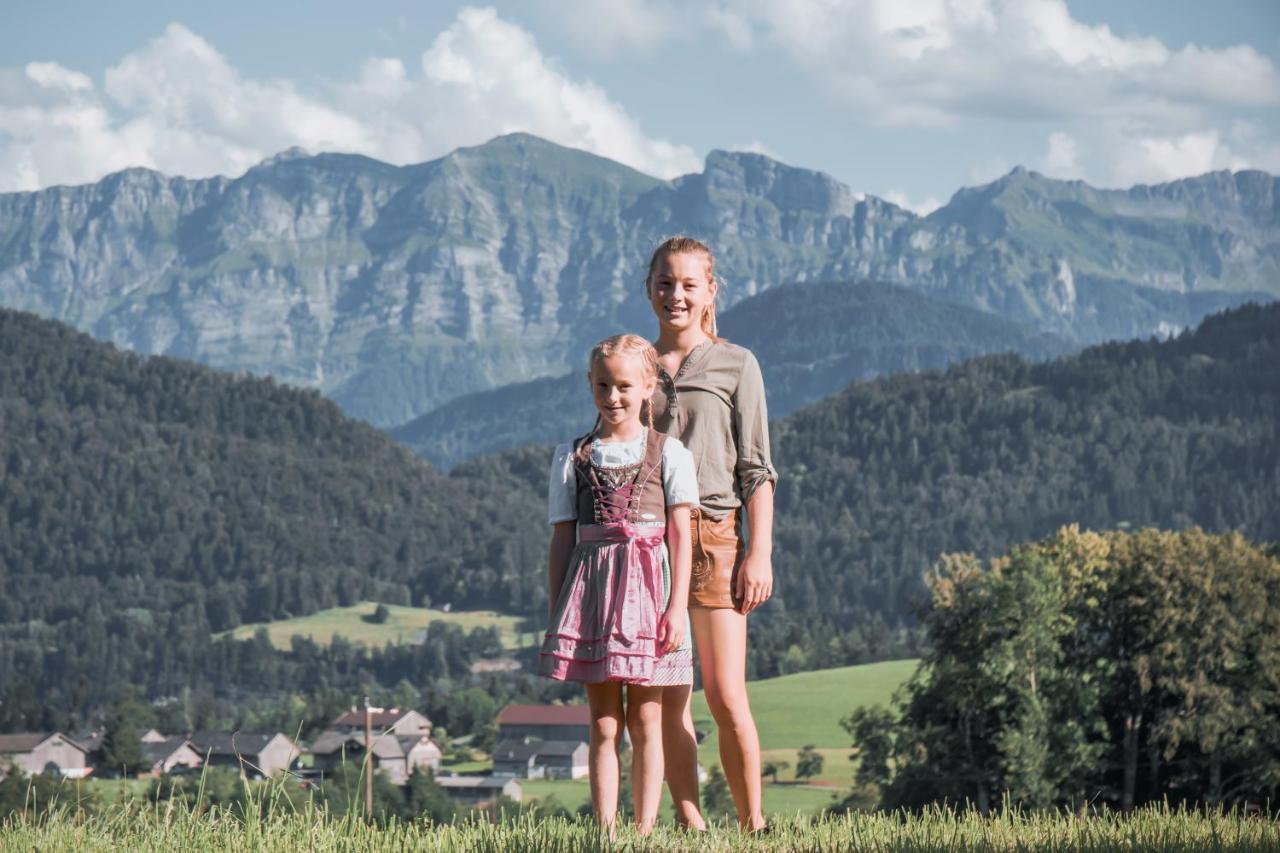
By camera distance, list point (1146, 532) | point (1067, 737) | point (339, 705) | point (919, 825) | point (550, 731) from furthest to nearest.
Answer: point (339, 705) → point (550, 731) → point (1146, 532) → point (1067, 737) → point (919, 825)

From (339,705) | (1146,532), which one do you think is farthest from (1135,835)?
(339,705)

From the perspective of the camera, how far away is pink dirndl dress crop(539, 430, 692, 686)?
23.5 ft

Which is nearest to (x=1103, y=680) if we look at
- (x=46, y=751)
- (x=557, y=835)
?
(x=557, y=835)

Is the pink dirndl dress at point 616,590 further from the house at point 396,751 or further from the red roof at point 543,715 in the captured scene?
the red roof at point 543,715

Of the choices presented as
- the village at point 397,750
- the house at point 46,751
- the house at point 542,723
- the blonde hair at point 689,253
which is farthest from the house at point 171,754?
the blonde hair at point 689,253

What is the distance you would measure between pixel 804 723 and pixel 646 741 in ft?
383

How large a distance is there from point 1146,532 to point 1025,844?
42.5 metres

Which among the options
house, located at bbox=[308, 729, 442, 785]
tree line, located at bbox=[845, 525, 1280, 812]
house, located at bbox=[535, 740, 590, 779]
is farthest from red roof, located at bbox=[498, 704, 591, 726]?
tree line, located at bbox=[845, 525, 1280, 812]

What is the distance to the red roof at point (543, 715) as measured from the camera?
455ft

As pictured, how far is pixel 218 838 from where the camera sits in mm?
6219

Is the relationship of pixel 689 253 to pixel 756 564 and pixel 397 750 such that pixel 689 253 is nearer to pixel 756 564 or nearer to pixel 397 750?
pixel 756 564

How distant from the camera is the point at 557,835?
6559 mm

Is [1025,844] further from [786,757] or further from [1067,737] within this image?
[786,757]

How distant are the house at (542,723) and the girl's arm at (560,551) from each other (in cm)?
12574
